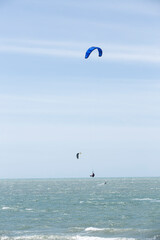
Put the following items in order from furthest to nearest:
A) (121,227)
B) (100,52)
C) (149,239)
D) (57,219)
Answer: (57,219) → (121,227) → (100,52) → (149,239)

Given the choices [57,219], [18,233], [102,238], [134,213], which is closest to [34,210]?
[57,219]

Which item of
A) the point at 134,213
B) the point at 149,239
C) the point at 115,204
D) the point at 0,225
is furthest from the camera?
the point at 115,204

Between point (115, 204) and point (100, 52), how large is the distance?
34504 mm

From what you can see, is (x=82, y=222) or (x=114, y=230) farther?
(x=82, y=222)

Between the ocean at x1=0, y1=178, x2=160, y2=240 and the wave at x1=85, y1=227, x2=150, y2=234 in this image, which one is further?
the wave at x1=85, y1=227, x2=150, y2=234

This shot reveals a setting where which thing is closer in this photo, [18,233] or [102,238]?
[102,238]

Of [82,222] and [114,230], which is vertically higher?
[82,222]

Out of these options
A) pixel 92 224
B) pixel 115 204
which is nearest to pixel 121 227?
pixel 92 224

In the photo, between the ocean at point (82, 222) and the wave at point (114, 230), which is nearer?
the ocean at point (82, 222)

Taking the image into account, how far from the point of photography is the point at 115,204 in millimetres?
70312

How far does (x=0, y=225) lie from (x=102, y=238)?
14.4m

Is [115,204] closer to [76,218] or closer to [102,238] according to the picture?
[76,218]

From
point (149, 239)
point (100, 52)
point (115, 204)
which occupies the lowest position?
point (149, 239)

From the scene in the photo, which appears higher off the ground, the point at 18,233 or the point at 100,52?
the point at 100,52
